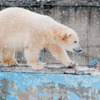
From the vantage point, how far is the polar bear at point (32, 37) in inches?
133

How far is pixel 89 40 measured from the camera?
25.0 feet

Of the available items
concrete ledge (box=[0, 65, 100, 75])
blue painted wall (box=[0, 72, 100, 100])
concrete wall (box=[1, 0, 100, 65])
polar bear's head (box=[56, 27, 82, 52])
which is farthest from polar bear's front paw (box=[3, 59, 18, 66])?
concrete wall (box=[1, 0, 100, 65])

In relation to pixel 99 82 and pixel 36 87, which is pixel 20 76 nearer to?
pixel 36 87

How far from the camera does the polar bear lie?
337cm

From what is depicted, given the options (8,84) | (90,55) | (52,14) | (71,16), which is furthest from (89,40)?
(8,84)

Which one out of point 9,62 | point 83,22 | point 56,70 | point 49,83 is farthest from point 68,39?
point 83,22

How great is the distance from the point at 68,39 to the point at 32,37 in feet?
1.83

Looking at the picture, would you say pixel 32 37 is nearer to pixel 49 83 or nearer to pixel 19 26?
pixel 19 26

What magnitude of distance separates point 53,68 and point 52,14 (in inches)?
186

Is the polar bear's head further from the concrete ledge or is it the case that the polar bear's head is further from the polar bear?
the concrete ledge

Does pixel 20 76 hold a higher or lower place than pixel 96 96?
higher

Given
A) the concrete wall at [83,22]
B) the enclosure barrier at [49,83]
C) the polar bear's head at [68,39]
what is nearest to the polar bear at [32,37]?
the polar bear's head at [68,39]

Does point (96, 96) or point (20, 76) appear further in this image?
point (20, 76)

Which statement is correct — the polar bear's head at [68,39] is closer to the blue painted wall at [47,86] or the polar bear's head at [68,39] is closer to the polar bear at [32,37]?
the polar bear at [32,37]
